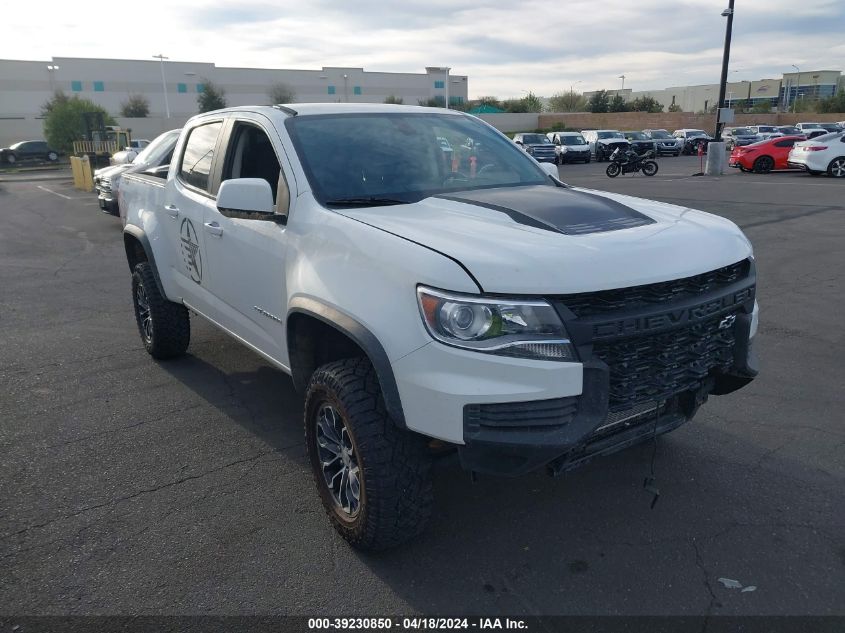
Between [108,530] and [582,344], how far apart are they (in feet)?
7.97

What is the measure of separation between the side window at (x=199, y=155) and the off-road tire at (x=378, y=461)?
217cm

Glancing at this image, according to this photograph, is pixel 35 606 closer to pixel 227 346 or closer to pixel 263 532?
pixel 263 532

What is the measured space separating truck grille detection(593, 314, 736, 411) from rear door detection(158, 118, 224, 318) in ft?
9.01

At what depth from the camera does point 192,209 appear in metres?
4.51

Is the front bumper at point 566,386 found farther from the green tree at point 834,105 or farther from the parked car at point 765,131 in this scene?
the green tree at point 834,105

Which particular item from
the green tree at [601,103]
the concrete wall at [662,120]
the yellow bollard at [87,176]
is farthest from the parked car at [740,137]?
the yellow bollard at [87,176]

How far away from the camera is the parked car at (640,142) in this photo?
34.0 m

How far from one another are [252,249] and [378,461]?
1.56 metres

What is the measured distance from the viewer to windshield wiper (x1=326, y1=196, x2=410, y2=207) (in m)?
3.29

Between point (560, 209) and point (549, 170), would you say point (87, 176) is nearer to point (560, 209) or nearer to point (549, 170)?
point (549, 170)

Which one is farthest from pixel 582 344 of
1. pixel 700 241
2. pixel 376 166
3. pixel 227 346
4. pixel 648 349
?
pixel 227 346

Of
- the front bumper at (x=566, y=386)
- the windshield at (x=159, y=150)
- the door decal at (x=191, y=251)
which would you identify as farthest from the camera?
the windshield at (x=159, y=150)

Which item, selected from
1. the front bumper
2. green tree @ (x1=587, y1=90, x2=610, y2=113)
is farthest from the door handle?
green tree @ (x1=587, y1=90, x2=610, y2=113)

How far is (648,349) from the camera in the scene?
2703mm
